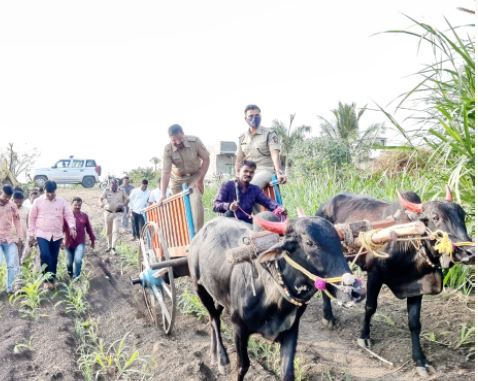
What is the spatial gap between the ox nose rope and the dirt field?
5.17 ft

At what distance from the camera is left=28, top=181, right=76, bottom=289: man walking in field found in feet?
24.8

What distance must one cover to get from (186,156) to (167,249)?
46.6 inches

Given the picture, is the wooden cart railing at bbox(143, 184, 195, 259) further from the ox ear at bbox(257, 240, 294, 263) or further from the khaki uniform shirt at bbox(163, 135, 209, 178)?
the ox ear at bbox(257, 240, 294, 263)

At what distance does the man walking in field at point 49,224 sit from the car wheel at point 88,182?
65.3ft

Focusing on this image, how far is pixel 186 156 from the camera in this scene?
235 inches

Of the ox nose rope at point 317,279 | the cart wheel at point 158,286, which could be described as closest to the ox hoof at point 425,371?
the ox nose rope at point 317,279

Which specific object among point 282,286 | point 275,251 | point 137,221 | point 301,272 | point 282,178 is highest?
point 282,178

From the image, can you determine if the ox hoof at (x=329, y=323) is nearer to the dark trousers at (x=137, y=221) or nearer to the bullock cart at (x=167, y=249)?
the bullock cart at (x=167, y=249)

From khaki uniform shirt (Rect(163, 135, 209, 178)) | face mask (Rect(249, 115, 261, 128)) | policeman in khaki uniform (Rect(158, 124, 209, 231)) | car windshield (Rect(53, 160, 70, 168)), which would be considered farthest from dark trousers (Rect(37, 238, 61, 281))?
car windshield (Rect(53, 160, 70, 168))

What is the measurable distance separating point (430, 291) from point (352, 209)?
4.34 ft

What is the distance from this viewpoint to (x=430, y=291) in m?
4.43

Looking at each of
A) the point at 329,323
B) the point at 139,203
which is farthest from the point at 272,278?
the point at 139,203

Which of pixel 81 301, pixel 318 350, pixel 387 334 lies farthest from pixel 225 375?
pixel 81 301

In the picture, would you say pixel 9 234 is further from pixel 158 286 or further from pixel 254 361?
pixel 254 361
